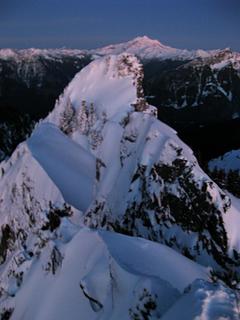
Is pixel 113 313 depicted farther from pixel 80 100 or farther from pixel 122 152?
pixel 80 100

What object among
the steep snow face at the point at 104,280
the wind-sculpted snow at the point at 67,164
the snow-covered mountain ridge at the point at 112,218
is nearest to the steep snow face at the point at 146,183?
the snow-covered mountain ridge at the point at 112,218

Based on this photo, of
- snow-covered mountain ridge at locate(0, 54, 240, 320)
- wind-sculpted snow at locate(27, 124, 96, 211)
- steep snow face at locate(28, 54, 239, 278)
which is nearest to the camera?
snow-covered mountain ridge at locate(0, 54, 240, 320)

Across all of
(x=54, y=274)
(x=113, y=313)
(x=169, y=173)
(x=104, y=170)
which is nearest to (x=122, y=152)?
(x=104, y=170)

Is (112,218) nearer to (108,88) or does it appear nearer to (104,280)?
(104,280)

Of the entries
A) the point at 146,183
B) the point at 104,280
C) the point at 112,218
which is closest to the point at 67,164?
the point at 112,218

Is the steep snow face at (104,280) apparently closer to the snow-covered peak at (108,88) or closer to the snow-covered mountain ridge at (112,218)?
the snow-covered mountain ridge at (112,218)

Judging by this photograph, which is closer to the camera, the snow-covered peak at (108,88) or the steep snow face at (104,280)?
the steep snow face at (104,280)

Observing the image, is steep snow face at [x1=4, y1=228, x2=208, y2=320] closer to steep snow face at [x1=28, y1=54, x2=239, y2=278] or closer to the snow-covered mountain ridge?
the snow-covered mountain ridge

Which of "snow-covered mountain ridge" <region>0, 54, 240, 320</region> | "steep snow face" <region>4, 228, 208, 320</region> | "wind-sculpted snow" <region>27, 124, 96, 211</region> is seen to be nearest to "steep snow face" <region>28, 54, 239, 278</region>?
"snow-covered mountain ridge" <region>0, 54, 240, 320</region>

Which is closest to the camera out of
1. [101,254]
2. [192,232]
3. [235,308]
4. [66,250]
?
[235,308]
